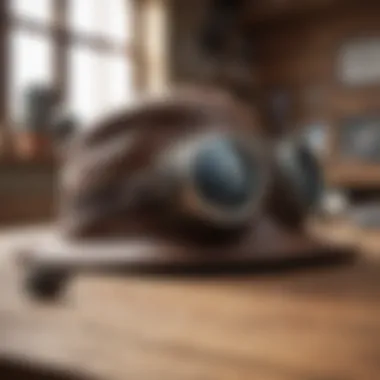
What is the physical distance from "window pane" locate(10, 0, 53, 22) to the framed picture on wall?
1146 mm

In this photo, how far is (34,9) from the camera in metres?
2.55

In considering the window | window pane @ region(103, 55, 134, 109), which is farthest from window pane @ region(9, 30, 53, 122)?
window pane @ region(103, 55, 134, 109)

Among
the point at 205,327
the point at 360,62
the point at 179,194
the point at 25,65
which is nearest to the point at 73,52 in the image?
the point at 25,65

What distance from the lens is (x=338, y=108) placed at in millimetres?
2977

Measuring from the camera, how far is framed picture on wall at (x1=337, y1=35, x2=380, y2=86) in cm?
291

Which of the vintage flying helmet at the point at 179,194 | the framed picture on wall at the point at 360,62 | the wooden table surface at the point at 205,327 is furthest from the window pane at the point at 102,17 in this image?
the wooden table surface at the point at 205,327

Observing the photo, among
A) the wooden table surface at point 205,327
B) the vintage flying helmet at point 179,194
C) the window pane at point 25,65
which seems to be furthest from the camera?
the window pane at point 25,65

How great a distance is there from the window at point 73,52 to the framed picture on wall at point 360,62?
83 centimetres

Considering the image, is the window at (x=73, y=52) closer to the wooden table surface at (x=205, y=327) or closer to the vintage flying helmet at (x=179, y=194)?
the vintage flying helmet at (x=179, y=194)

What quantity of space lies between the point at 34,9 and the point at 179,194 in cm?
216

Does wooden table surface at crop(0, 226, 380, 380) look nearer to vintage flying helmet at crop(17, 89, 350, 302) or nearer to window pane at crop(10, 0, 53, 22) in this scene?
vintage flying helmet at crop(17, 89, 350, 302)

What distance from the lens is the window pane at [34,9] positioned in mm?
Answer: 2475

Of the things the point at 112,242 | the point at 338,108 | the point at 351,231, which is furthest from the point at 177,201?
the point at 338,108

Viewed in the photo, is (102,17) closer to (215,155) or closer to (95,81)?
(95,81)
